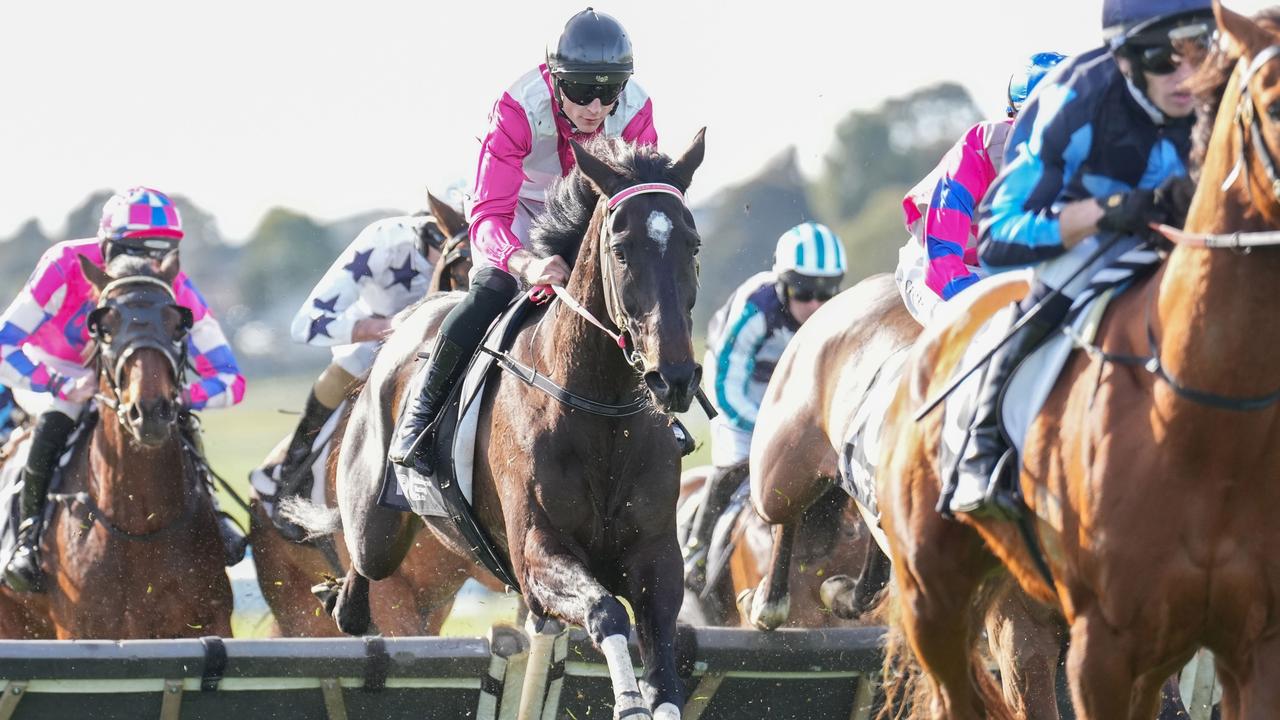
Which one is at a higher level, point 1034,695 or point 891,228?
point 1034,695

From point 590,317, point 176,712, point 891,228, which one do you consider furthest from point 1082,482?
point 891,228

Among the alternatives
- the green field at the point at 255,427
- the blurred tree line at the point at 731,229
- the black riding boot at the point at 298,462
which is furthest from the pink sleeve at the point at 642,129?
the blurred tree line at the point at 731,229

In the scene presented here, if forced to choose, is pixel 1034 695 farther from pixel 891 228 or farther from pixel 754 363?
pixel 891 228

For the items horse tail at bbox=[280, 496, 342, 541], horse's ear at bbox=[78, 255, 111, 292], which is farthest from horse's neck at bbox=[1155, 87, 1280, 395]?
horse's ear at bbox=[78, 255, 111, 292]

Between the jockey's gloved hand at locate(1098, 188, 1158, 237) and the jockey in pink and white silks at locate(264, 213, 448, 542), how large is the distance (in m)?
5.02

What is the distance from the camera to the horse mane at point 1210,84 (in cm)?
386

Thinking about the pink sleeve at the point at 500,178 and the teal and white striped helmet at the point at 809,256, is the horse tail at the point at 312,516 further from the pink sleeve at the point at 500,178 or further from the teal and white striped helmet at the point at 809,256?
the teal and white striped helmet at the point at 809,256

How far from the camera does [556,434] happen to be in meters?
5.73

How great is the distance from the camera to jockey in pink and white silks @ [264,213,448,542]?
8773mm

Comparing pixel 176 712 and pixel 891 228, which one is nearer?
pixel 176 712

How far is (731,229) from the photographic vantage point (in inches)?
1633

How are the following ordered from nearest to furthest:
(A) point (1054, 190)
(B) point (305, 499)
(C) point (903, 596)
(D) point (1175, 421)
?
(D) point (1175, 421) → (A) point (1054, 190) → (C) point (903, 596) → (B) point (305, 499)

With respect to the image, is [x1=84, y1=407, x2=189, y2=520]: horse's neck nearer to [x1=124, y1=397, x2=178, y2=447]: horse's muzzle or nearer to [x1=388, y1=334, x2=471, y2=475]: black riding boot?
[x1=124, y1=397, x2=178, y2=447]: horse's muzzle

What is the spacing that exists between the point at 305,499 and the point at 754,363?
2.19m
